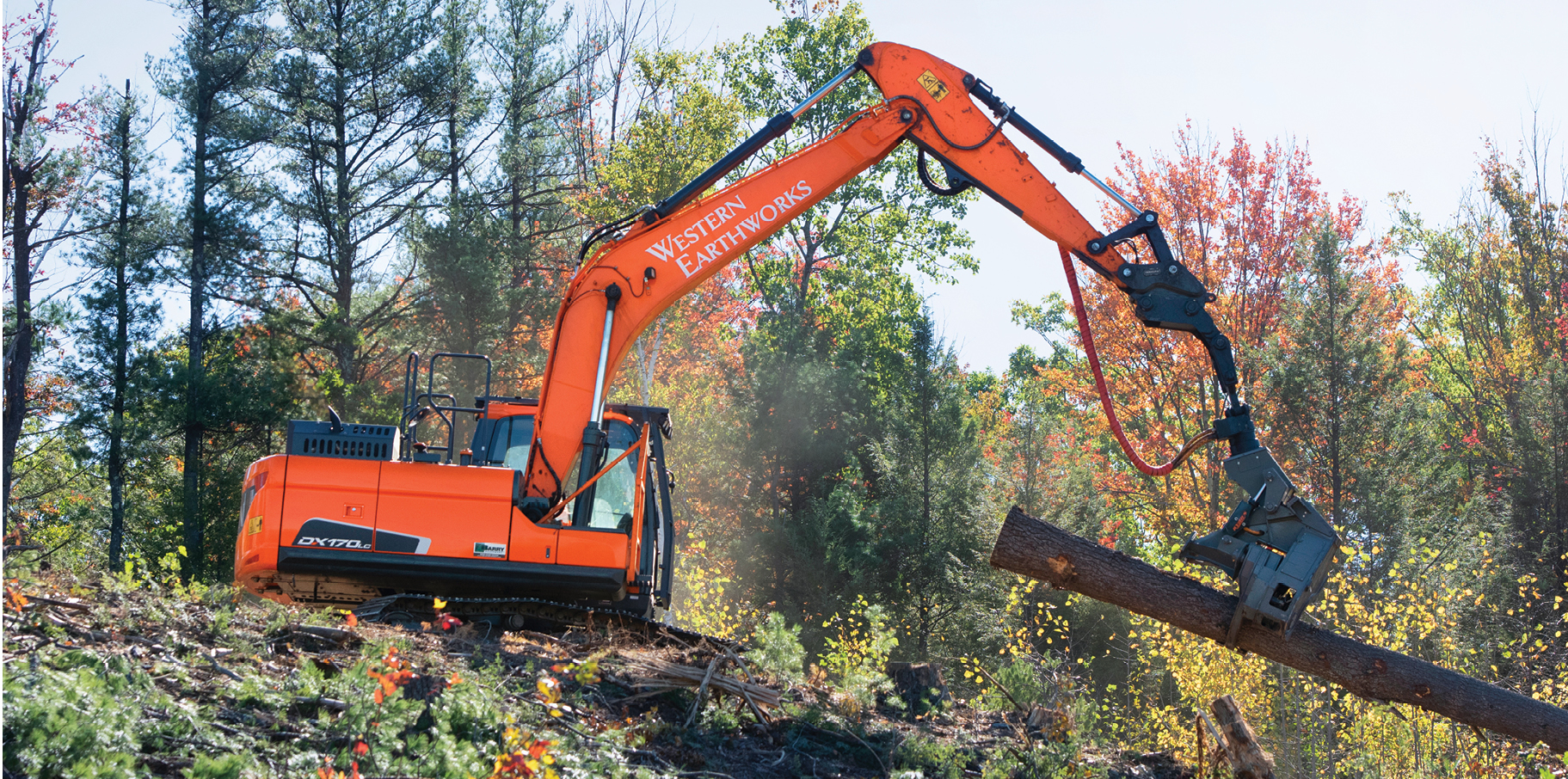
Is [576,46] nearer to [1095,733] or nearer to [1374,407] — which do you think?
[1374,407]

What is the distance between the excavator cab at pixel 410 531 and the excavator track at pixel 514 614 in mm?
28

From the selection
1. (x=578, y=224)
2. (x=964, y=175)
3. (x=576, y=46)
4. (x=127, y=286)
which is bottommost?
(x=964, y=175)

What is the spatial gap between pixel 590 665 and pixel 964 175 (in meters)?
4.65

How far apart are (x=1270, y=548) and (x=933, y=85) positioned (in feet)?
13.5

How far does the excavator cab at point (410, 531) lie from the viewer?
25.7 ft

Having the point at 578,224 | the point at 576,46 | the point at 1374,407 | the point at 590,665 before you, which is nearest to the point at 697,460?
the point at 578,224

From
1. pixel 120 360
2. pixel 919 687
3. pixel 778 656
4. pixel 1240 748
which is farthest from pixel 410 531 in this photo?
pixel 120 360

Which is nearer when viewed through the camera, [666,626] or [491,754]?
[491,754]

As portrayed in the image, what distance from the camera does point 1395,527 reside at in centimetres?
1791

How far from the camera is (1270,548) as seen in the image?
265 inches

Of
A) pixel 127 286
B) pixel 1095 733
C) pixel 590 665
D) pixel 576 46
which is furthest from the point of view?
pixel 576 46

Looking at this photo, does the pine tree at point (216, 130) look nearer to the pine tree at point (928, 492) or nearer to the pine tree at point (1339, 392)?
the pine tree at point (928, 492)

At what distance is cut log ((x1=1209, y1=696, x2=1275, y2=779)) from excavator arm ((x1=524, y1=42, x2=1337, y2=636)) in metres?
2.45

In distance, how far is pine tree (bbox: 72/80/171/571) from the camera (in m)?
19.4
